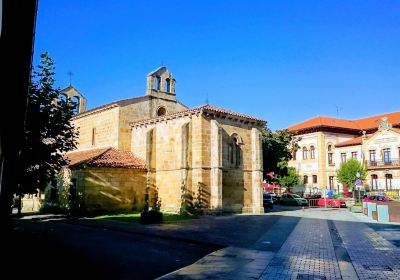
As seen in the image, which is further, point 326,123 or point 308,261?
point 326,123

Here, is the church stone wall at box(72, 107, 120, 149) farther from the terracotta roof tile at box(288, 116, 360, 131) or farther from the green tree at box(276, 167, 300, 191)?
the terracotta roof tile at box(288, 116, 360, 131)

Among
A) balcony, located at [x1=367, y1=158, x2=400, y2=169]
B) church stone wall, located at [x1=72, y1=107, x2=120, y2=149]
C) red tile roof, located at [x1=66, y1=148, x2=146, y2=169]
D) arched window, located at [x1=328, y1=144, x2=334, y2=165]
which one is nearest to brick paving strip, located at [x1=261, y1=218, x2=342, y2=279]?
red tile roof, located at [x1=66, y1=148, x2=146, y2=169]

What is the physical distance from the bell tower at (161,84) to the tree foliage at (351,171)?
91.4ft

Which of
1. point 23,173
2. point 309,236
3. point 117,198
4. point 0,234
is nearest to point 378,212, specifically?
point 309,236

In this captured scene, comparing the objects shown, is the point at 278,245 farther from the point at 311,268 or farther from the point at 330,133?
the point at 330,133

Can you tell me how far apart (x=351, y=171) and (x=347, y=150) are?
21.7ft

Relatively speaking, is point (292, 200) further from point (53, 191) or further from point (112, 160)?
point (53, 191)

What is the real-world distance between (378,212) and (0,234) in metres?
21.5

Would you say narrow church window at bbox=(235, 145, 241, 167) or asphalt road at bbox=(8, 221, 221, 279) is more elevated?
narrow church window at bbox=(235, 145, 241, 167)

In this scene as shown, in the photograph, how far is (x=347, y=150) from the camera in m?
52.1

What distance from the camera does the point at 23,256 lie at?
681 centimetres

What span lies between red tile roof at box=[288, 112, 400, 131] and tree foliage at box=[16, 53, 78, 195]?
4555 cm

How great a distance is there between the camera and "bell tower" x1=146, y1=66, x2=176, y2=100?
31.5 m

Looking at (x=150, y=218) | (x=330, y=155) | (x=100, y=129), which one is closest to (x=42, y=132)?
(x=150, y=218)
